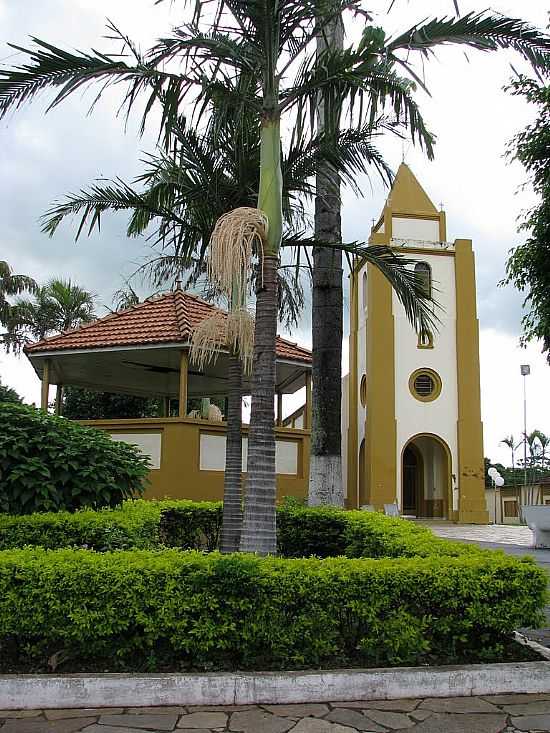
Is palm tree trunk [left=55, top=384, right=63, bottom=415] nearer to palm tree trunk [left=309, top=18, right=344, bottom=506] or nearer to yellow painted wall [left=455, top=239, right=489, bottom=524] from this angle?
palm tree trunk [left=309, top=18, right=344, bottom=506]

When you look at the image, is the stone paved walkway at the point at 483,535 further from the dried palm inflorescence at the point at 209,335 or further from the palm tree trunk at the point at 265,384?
the palm tree trunk at the point at 265,384

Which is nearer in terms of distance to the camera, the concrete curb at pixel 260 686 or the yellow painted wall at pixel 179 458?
the concrete curb at pixel 260 686

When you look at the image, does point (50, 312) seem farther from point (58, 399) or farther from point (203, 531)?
point (203, 531)

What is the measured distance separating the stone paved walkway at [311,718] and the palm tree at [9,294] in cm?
2544

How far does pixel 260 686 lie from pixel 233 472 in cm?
367

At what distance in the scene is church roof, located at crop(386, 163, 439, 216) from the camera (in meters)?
26.6

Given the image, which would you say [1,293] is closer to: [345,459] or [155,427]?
[345,459]

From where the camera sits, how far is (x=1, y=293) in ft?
91.2

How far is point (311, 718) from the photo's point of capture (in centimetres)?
387

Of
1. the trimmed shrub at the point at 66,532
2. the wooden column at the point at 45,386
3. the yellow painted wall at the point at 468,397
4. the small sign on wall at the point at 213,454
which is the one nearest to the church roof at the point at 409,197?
the yellow painted wall at the point at 468,397

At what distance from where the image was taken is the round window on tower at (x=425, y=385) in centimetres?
2478

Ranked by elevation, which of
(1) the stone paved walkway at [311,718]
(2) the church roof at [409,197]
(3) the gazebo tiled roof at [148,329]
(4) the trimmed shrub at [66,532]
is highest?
(2) the church roof at [409,197]

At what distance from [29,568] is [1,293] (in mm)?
25343

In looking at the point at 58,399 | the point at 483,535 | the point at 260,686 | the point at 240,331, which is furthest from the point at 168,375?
the point at 260,686
